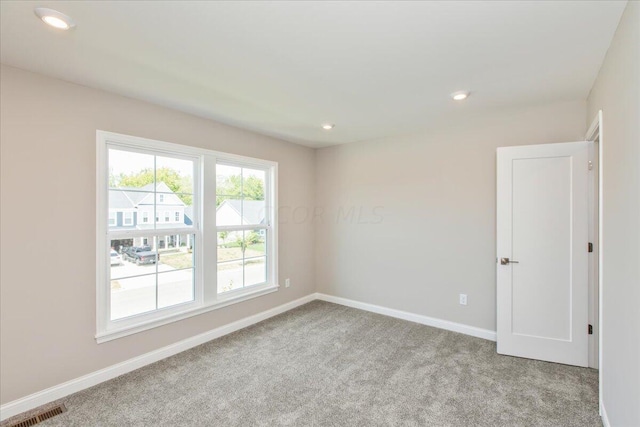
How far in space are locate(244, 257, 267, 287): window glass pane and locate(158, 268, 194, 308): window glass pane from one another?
0.77 metres

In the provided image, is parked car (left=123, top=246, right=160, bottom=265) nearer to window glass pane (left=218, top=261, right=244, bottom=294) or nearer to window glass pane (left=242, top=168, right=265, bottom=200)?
window glass pane (left=218, top=261, right=244, bottom=294)

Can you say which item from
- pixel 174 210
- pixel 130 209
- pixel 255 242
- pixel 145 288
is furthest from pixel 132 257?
pixel 255 242

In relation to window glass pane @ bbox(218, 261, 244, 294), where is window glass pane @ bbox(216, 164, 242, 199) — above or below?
above

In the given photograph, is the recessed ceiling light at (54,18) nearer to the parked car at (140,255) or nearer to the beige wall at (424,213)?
the parked car at (140,255)

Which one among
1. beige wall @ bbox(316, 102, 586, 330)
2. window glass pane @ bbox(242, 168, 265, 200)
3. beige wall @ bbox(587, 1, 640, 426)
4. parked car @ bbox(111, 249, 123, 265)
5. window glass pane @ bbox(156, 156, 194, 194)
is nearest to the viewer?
beige wall @ bbox(587, 1, 640, 426)

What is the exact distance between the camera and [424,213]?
12.5 ft

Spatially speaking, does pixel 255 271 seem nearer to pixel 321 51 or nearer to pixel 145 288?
pixel 145 288

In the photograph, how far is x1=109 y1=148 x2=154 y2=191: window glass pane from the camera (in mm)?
2666

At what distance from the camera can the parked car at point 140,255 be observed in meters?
2.77

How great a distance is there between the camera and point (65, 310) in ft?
7.70

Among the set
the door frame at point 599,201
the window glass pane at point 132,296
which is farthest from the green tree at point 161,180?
the door frame at point 599,201

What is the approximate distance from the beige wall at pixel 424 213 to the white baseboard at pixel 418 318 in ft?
0.19

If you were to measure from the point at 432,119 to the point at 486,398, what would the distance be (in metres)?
2.70

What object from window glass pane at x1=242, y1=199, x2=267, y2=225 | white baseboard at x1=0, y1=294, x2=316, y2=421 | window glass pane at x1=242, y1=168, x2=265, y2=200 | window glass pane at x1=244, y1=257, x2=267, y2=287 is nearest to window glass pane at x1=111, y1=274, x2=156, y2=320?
white baseboard at x1=0, y1=294, x2=316, y2=421
